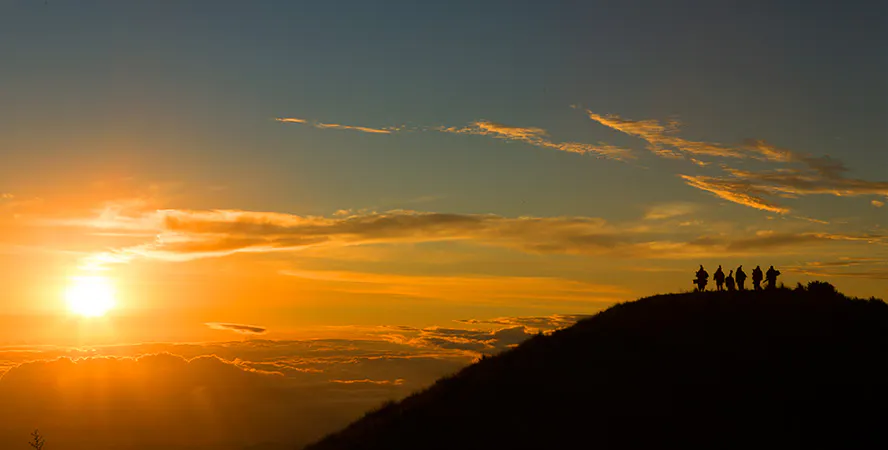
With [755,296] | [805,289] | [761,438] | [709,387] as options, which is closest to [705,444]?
[761,438]

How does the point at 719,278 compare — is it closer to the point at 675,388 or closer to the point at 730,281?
the point at 730,281

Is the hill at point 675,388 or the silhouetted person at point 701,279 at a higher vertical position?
the silhouetted person at point 701,279

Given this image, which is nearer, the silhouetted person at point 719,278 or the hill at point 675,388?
the hill at point 675,388

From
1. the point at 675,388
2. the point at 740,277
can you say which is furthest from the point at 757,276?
the point at 675,388

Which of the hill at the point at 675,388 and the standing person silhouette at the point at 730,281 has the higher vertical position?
the standing person silhouette at the point at 730,281

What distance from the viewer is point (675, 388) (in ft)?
113

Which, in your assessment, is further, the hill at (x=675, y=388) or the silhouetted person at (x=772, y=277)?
the silhouetted person at (x=772, y=277)

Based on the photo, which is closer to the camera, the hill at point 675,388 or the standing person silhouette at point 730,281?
the hill at point 675,388

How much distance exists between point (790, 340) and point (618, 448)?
1594cm

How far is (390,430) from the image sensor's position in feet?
111

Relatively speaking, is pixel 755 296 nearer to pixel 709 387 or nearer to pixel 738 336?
pixel 738 336

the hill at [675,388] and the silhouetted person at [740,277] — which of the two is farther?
the silhouetted person at [740,277]

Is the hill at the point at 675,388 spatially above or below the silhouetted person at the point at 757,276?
below

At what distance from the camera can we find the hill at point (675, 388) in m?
30.6
